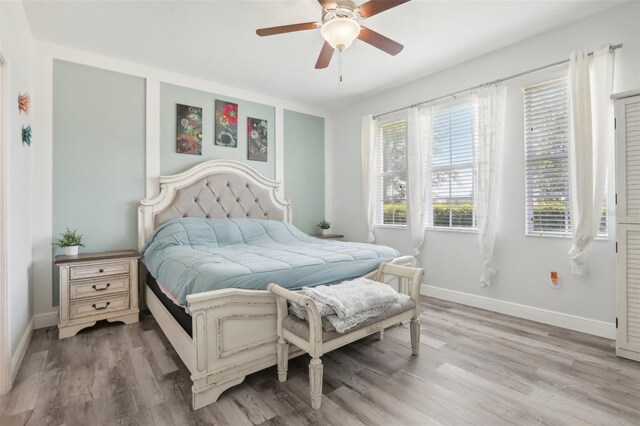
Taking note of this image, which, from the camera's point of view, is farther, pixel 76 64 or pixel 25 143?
pixel 76 64

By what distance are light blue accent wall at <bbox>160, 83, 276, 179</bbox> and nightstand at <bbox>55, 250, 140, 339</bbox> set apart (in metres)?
1.16

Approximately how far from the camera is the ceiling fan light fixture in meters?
1.98

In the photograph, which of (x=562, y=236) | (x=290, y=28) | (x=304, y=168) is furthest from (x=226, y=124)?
(x=562, y=236)

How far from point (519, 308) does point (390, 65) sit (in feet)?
9.32

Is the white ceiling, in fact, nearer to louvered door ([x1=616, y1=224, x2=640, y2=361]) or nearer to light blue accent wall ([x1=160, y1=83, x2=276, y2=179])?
light blue accent wall ([x1=160, y1=83, x2=276, y2=179])

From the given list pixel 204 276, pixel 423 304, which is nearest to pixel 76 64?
pixel 204 276

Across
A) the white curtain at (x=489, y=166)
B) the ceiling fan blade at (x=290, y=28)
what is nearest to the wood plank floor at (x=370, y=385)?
the white curtain at (x=489, y=166)

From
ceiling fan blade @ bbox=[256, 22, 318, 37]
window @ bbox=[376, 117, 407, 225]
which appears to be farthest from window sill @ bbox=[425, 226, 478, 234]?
ceiling fan blade @ bbox=[256, 22, 318, 37]

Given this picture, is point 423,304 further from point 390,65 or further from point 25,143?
point 25,143

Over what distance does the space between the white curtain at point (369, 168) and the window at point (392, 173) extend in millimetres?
113

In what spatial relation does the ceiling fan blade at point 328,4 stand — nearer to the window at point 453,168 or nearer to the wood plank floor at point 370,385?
the window at point 453,168

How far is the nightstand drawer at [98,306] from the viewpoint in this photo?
2629 millimetres

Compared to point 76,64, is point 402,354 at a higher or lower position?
lower

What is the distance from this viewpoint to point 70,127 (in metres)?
2.99
